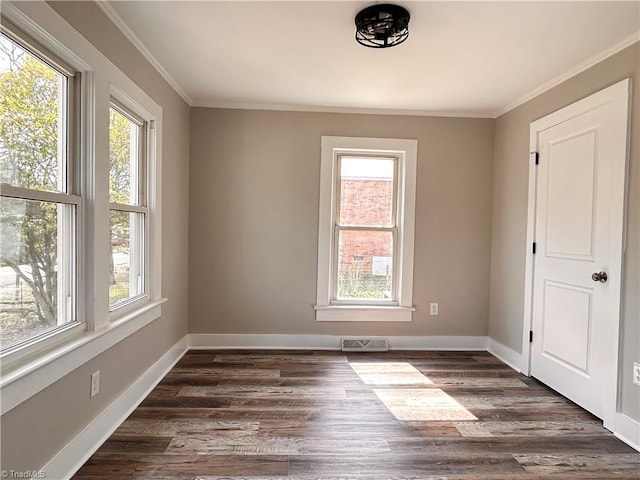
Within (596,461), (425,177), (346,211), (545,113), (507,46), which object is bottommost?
(596,461)

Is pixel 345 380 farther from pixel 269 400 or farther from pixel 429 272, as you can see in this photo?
pixel 429 272

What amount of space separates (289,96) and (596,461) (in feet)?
10.7

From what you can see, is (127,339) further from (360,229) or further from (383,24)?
(383,24)

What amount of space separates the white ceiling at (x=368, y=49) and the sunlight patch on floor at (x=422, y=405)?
2.34 meters

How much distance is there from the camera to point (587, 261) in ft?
7.70

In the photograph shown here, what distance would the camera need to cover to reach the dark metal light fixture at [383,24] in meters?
1.81

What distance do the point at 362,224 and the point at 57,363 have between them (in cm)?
264

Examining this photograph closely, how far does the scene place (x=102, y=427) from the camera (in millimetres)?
1920

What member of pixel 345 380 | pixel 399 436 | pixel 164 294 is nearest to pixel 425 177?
pixel 345 380

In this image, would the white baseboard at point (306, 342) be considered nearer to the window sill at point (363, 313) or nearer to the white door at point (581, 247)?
the window sill at point (363, 313)

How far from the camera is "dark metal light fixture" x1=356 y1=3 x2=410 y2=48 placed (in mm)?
1814

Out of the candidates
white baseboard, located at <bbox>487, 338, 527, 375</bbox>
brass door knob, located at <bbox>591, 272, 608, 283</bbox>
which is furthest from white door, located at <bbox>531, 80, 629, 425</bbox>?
white baseboard, located at <bbox>487, 338, 527, 375</bbox>

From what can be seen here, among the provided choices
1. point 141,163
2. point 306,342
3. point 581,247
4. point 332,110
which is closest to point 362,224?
point 332,110

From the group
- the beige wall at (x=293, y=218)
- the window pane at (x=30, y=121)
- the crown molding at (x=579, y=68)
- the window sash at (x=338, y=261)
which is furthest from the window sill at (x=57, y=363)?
the crown molding at (x=579, y=68)
